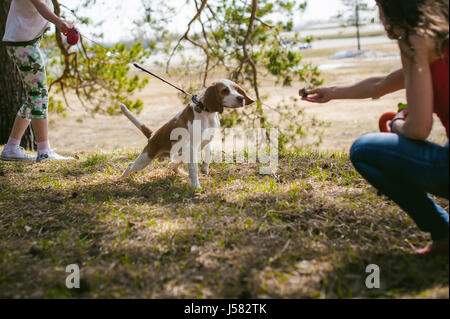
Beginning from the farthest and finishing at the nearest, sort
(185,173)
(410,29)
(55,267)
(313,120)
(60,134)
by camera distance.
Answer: (60,134), (313,120), (185,173), (55,267), (410,29)

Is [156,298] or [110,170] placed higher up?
[110,170]

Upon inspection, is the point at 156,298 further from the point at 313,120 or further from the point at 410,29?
the point at 313,120

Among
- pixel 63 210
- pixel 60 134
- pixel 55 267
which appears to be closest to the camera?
pixel 55 267

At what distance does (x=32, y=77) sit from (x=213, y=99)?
86.6 inches

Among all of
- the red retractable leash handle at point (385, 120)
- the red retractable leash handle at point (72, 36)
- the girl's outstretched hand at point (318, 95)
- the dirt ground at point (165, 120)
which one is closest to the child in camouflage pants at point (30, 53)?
the red retractable leash handle at point (72, 36)

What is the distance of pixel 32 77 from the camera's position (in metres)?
4.60

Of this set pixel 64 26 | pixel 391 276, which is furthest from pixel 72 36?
pixel 391 276

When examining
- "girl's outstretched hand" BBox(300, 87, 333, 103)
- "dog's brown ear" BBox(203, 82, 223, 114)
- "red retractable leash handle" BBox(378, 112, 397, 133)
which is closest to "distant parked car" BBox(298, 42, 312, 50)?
"dog's brown ear" BBox(203, 82, 223, 114)

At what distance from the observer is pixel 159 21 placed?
7848 millimetres

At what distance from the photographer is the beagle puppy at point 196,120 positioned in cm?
370


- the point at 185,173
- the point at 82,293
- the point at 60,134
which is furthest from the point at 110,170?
the point at 60,134

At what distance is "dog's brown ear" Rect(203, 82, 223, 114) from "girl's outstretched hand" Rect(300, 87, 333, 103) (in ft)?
2.84

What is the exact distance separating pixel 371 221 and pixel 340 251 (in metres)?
0.52

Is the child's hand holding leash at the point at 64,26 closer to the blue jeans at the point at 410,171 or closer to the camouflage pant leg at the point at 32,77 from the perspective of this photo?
the camouflage pant leg at the point at 32,77
